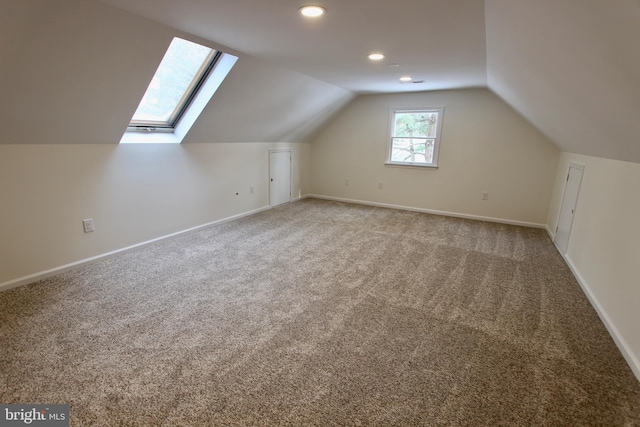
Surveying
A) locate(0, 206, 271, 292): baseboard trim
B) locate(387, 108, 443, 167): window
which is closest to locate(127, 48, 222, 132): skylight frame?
locate(0, 206, 271, 292): baseboard trim

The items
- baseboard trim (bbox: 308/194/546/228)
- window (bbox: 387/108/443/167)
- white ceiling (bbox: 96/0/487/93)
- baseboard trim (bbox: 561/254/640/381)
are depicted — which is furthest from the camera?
window (bbox: 387/108/443/167)

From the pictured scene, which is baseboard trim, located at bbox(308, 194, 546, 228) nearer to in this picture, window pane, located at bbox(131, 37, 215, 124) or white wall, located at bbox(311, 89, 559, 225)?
white wall, located at bbox(311, 89, 559, 225)

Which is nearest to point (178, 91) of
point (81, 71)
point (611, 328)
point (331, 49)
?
point (81, 71)

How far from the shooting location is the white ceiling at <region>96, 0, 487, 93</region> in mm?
1969

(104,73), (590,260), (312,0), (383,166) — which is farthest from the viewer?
(383,166)

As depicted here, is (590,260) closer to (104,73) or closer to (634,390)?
(634,390)

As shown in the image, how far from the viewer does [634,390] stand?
5.54 ft

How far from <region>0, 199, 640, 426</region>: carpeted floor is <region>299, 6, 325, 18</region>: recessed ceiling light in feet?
6.90

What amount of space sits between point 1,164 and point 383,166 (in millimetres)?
5106

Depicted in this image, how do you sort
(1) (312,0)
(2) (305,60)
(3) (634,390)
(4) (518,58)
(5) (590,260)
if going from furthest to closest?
(2) (305,60), (5) (590,260), (4) (518,58), (1) (312,0), (3) (634,390)

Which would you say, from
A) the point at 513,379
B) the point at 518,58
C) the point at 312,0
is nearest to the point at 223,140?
the point at 312,0

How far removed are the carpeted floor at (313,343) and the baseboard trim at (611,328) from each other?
5cm
